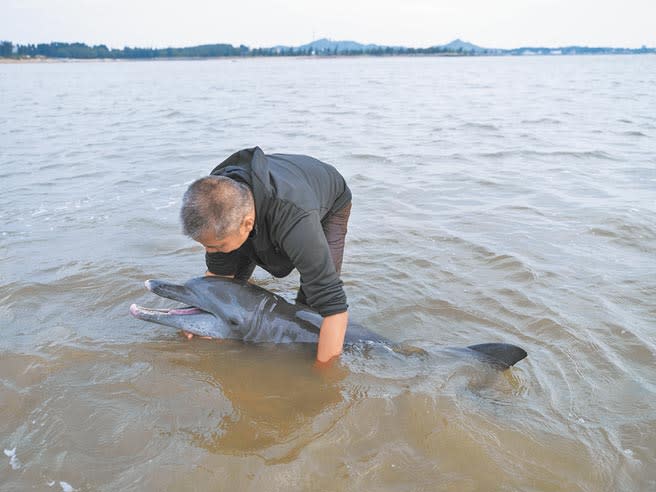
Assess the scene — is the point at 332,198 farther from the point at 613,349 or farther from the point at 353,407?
the point at 613,349

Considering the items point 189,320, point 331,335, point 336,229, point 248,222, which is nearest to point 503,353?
point 331,335

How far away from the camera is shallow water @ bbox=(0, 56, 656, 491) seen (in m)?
3.46

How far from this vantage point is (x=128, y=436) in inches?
143

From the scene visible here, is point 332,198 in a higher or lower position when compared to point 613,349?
higher

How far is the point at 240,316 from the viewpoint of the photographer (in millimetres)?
4711

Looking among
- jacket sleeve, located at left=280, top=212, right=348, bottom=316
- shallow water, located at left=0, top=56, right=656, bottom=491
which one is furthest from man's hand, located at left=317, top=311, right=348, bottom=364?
shallow water, located at left=0, top=56, right=656, bottom=491

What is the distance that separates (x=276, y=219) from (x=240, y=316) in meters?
1.36

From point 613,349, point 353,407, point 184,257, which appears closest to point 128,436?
point 353,407

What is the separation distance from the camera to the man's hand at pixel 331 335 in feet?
13.0

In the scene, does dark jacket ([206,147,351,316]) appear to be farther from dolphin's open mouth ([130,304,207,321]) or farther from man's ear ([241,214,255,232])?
dolphin's open mouth ([130,304,207,321])

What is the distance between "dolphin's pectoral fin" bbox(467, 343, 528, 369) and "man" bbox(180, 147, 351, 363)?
126cm

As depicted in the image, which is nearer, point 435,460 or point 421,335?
point 435,460

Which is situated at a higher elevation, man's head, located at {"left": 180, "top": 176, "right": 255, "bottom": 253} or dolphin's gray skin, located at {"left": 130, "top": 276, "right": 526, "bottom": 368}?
man's head, located at {"left": 180, "top": 176, "right": 255, "bottom": 253}

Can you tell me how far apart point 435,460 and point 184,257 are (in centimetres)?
436
